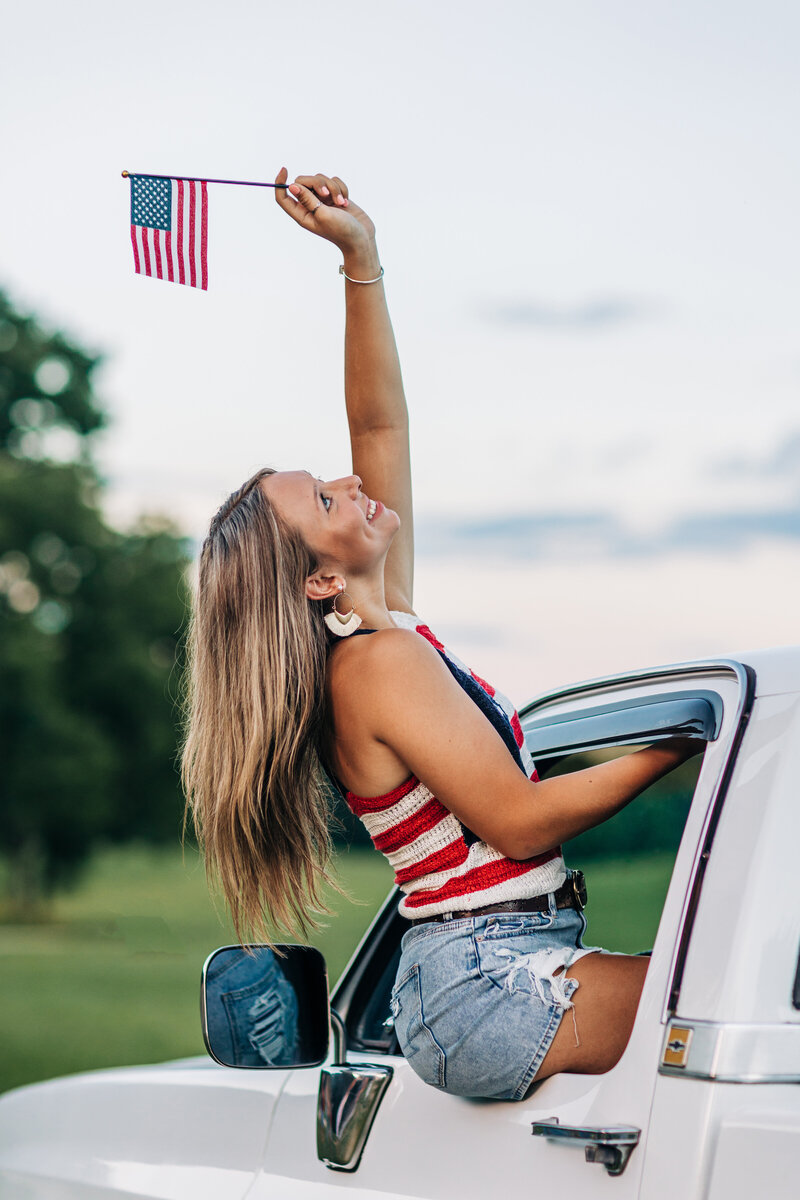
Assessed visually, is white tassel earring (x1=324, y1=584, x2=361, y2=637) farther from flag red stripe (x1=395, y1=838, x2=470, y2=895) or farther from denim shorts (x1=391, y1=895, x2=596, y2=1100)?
denim shorts (x1=391, y1=895, x2=596, y2=1100)

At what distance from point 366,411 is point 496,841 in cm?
137

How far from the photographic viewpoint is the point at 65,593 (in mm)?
41938

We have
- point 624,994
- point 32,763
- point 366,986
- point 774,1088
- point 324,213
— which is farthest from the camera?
point 32,763

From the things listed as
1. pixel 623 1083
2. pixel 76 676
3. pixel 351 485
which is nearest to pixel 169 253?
pixel 351 485

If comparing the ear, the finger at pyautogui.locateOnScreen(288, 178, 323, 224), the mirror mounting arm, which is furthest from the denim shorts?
the finger at pyautogui.locateOnScreen(288, 178, 323, 224)

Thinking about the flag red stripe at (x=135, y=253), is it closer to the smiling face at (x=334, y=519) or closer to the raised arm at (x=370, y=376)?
the raised arm at (x=370, y=376)

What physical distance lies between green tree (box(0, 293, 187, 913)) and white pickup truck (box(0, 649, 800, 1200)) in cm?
3709

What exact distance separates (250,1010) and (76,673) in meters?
40.8

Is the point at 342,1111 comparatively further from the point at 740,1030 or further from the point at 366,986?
the point at 740,1030

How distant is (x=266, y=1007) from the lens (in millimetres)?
2641

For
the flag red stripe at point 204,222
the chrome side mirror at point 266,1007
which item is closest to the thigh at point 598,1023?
the chrome side mirror at point 266,1007

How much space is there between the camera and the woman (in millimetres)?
2283

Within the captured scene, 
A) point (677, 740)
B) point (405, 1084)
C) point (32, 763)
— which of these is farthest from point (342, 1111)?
point (32, 763)

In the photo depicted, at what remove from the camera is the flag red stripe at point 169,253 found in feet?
13.9
